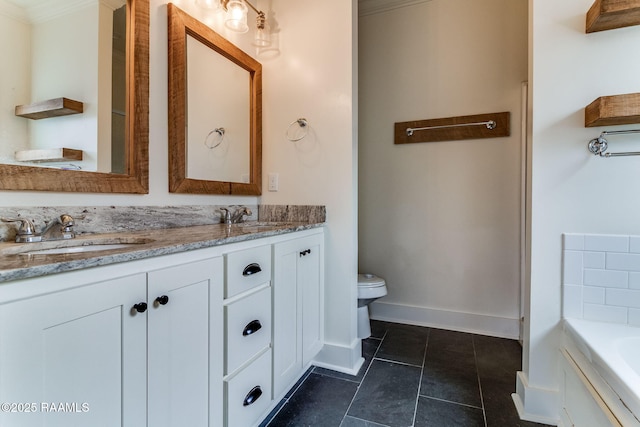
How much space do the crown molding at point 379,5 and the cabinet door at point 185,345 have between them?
8.39 ft

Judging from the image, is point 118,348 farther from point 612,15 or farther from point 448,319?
point 448,319

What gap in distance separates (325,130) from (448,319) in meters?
1.77

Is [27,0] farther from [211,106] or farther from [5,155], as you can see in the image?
[211,106]

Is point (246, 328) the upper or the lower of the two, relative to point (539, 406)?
upper

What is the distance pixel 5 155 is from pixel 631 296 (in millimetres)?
2387

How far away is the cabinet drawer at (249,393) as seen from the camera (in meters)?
1.06

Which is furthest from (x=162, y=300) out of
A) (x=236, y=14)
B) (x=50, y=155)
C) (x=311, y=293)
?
(x=236, y=14)

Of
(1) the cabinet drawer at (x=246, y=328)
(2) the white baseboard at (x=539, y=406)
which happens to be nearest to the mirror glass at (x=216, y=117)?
(1) the cabinet drawer at (x=246, y=328)

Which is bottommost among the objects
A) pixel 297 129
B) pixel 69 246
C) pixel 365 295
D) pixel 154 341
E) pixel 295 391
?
pixel 295 391

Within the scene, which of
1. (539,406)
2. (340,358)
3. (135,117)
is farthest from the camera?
(340,358)

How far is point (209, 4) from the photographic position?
1.59m

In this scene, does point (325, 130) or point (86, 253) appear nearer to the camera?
point (86, 253)

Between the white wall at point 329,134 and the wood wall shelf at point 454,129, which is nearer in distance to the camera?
the white wall at point 329,134

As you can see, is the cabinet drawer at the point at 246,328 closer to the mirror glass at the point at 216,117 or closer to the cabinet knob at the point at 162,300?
the cabinet knob at the point at 162,300
